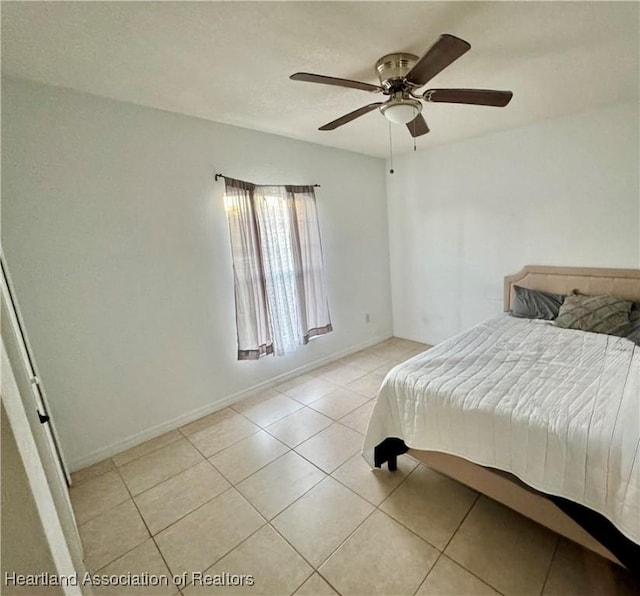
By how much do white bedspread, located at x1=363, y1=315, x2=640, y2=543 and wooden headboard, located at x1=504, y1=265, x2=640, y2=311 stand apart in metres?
0.71

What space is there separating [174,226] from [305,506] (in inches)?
85.2

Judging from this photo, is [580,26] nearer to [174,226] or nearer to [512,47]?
[512,47]

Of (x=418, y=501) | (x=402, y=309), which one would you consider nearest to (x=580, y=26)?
(x=418, y=501)

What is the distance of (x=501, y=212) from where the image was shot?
338 centimetres

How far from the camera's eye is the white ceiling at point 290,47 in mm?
1341

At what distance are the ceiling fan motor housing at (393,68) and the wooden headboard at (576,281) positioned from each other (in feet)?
8.05

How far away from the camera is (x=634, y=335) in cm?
229

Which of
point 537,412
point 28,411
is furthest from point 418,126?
point 28,411

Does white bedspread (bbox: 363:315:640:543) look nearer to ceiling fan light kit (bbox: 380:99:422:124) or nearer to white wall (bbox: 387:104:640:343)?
white wall (bbox: 387:104:640:343)

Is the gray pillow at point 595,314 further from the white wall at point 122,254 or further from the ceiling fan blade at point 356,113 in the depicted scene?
the white wall at point 122,254

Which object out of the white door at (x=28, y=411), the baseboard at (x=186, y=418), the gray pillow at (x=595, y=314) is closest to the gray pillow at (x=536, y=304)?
the gray pillow at (x=595, y=314)

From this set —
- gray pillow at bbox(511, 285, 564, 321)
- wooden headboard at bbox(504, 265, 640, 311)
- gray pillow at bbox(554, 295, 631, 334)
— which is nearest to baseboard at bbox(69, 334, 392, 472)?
gray pillow at bbox(511, 285, 564, 321)


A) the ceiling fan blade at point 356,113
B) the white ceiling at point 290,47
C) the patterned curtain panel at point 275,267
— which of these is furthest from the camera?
the patterned curtain panel at point 275,267

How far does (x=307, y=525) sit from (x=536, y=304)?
2748mm
